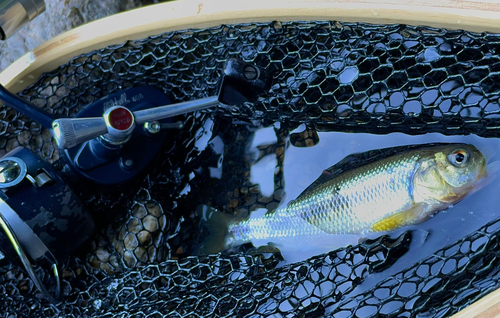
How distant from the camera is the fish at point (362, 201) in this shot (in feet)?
3.33

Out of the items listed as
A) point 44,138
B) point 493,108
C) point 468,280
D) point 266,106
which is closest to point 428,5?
point 493,108

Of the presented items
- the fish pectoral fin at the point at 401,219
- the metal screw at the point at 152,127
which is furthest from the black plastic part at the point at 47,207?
the fish pectoral fin at the point at 401,219

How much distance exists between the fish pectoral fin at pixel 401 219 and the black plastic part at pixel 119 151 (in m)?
0.60

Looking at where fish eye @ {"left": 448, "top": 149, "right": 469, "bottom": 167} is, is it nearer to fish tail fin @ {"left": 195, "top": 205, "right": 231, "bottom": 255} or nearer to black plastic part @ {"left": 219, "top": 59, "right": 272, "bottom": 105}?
black plastic part @ {"left": 219, "top": 59, "right": 272, "bottom": 105}

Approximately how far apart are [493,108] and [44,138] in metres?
1.23

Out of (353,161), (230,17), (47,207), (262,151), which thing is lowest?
(353,161)

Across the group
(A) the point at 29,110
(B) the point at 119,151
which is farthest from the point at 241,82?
(A) the point at 29,110

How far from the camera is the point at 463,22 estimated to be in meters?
0.96

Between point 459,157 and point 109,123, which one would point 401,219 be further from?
point 109,123

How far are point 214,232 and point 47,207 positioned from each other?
1.37 feet

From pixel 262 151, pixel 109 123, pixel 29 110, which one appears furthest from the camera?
pixel 262 151

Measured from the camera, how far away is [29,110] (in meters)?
1.01

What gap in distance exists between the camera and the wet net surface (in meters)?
0.96

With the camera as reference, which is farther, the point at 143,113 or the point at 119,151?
the point at 119,151
